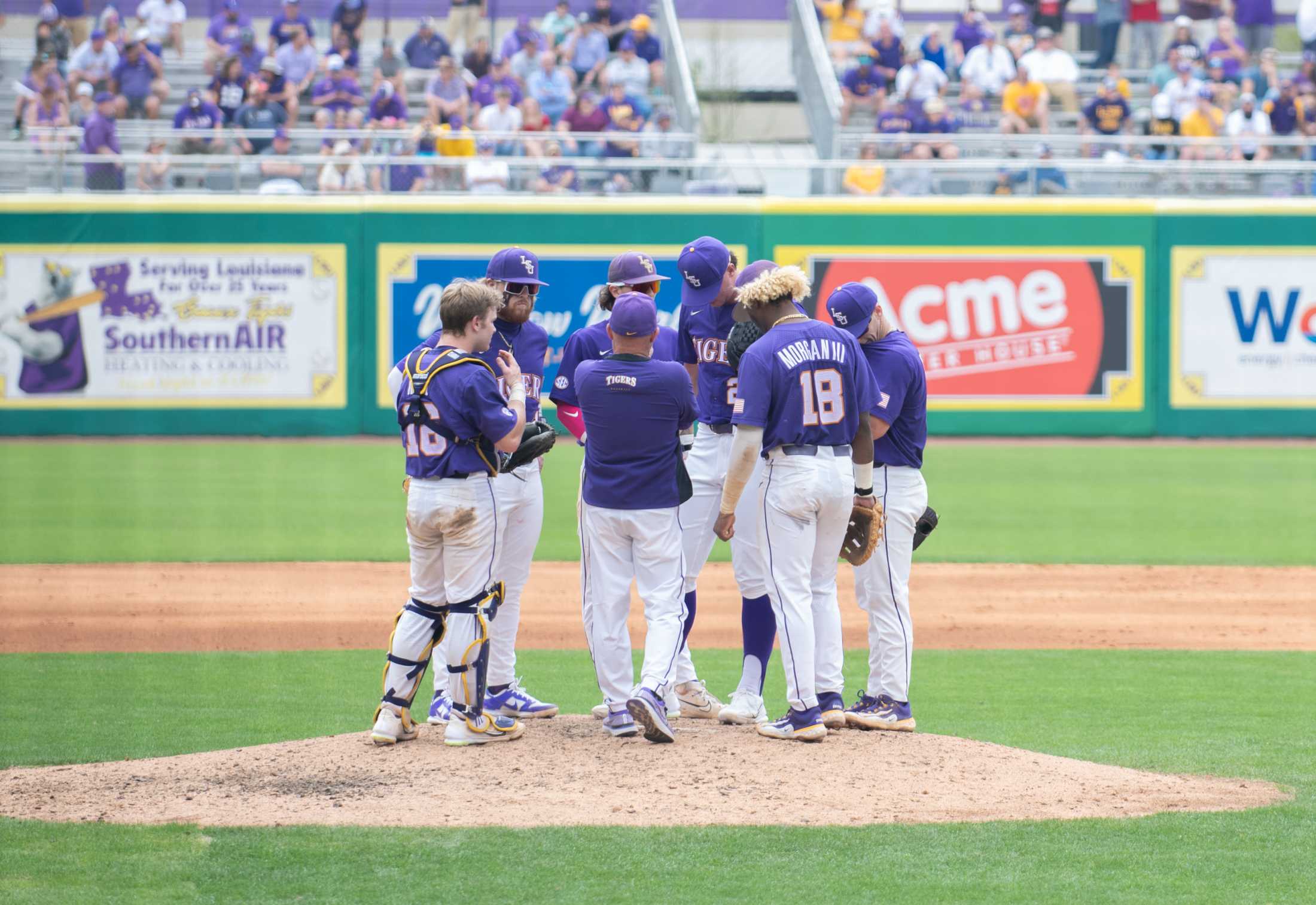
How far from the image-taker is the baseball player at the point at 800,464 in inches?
243

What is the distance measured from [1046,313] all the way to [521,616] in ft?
38.1

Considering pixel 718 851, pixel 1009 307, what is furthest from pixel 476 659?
pixel 1009 307

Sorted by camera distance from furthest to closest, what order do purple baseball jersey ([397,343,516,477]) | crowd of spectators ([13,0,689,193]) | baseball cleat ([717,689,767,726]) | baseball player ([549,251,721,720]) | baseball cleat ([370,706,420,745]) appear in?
1. crowd of spectators ([13,0,689,193])
2. baseball cleat ([717,689,767,726])
3. baseball player ([549,251,721,720])
4. baseball cleat ([370,706,420,745])
5. purple baseball jersey ([397,343,516,477])

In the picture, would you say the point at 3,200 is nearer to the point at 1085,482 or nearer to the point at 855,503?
the point at 1085,482

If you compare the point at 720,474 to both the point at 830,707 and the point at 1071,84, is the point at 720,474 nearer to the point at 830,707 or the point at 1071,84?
the point at 830,707

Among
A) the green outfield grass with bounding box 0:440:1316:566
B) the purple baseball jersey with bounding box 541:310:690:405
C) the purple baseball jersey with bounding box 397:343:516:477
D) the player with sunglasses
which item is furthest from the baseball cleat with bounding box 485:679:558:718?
the green outfield grass with bounding box 0:440:1316:566

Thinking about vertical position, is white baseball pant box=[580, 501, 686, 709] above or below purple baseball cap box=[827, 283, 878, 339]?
below

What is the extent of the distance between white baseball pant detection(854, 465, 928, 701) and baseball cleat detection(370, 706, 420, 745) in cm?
202

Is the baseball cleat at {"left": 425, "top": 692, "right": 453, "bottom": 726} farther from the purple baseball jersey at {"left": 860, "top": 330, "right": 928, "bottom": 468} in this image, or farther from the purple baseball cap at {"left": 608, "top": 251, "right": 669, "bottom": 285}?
the purple baseball jersey at {"left": 860, "top": 330, "right": 928, "bottom": 468}

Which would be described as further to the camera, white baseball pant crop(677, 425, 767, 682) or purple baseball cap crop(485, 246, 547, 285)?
white baseball pant crop(677, 425, 767, 682)

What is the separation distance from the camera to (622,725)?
6.37 meters

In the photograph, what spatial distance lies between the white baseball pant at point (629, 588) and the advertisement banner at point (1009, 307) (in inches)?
543

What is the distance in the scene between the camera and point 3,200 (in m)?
19.1

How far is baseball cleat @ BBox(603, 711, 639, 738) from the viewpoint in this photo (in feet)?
20.9
